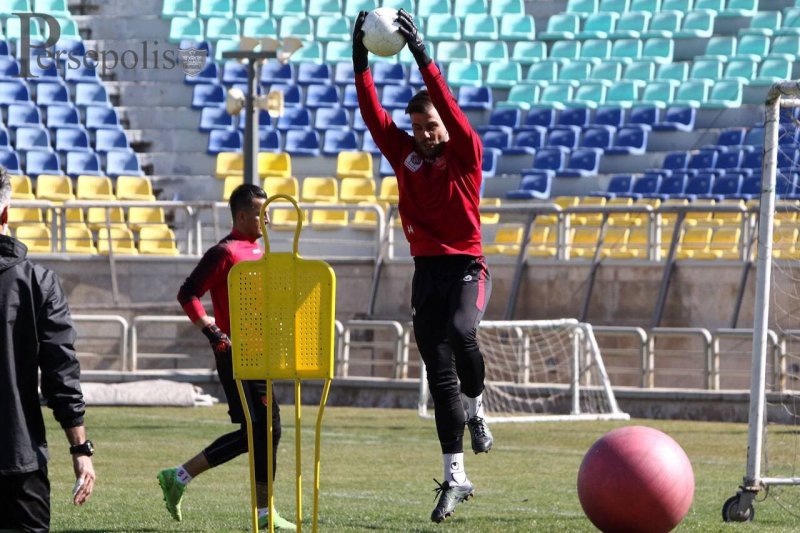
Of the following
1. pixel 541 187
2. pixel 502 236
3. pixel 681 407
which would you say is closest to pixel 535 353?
pixel 681 407

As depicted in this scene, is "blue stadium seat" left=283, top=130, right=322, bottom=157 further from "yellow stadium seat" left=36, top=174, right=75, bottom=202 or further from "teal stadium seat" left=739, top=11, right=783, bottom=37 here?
"teal stadium seat" left=739, top=11, right=783, bottom=37

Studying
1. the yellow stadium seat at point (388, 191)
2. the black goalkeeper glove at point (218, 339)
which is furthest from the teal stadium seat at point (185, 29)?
the black goalkeeper glove at point (218, 339)

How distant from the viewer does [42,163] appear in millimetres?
29719

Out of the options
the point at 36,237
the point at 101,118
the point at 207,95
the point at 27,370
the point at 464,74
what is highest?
the point at 27,370

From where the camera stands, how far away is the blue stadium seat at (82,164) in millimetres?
29812

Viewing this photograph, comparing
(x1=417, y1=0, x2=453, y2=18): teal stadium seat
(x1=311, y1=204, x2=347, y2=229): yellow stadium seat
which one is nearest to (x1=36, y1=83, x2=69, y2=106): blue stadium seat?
(x1=311, y1=204, x2=347, y2=229): yellow stadium seat

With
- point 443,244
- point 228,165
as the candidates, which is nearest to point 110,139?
point 228,165

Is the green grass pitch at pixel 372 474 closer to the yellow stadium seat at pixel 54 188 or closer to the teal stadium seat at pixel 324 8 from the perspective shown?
the yellow stadium seat at pixel 54 188

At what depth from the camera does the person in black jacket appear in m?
5.90

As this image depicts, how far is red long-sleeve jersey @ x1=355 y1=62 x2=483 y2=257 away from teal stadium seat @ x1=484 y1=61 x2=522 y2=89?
79.3ft

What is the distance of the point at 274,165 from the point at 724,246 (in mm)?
9612

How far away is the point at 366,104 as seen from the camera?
8.77 meters

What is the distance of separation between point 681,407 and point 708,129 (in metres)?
11.5

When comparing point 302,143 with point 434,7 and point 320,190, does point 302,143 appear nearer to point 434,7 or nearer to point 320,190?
point 320,190
